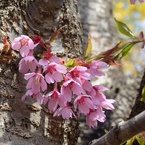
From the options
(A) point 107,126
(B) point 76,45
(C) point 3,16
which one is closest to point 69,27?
(B) point 76,45

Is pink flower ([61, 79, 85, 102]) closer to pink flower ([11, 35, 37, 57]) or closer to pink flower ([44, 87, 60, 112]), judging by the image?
pink flower ([44, 87, 60, 112])

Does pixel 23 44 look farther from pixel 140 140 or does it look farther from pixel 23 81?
pixel 140 140

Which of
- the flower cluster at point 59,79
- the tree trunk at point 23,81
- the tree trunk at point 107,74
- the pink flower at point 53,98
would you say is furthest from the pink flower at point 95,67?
the tree trunk at point 107,74

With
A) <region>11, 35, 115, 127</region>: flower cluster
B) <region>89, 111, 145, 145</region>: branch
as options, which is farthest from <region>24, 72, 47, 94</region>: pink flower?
<region>89, 111, 145, 145</region>: branch

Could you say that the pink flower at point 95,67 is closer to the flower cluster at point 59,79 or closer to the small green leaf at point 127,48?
the flower cluster at point 59,79

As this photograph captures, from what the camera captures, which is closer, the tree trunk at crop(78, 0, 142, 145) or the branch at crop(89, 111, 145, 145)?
the branch at crop(89, 111, 145, 145)
